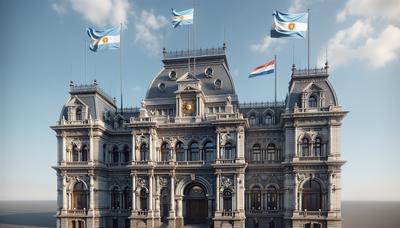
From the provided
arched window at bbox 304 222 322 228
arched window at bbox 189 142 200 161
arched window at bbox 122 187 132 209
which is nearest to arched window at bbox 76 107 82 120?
arched window at bbox 122 187 132 209

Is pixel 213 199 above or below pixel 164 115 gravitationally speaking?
below

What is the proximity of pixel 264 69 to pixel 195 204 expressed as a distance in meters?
20.8

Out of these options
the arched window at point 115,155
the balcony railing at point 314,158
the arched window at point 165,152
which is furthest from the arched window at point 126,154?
the balcony railing at point 314,158

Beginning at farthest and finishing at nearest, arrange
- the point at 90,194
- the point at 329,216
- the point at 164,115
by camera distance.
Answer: the point at 164,115
the point at 90,194
the point at 329,216

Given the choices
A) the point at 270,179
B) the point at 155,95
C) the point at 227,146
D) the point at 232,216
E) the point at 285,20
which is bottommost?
the point at 232,216

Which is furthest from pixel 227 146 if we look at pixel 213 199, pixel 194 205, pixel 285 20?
pixel 285 20

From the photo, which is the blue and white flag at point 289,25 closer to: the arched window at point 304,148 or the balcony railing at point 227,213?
the arched window at point 304,148

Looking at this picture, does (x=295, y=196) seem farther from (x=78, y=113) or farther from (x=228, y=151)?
(x=78, y=113)

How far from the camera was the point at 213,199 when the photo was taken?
123 feet

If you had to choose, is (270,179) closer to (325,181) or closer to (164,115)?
(325,181)

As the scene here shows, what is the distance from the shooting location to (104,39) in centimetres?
4097

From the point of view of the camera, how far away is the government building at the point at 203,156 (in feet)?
116

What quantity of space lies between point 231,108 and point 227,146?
503cm

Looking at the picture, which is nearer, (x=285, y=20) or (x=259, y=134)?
(x=285, y=20)
